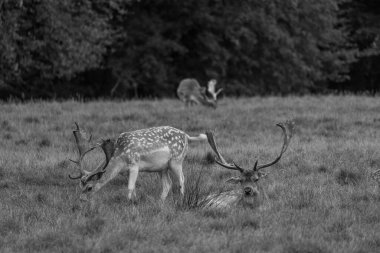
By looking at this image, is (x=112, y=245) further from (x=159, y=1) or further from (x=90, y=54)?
(x=159, y=1)

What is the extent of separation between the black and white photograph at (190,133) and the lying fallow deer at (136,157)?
0.02 meters

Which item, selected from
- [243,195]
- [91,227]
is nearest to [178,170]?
[243,195]

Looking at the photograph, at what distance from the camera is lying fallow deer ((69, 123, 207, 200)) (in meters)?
8.84

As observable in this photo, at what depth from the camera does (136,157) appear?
355 inches

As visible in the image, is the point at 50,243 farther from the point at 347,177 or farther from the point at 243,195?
the point at 347,177

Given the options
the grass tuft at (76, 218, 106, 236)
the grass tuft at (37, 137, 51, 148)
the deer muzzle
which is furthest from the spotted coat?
the grass tuft at (37, 137, 51, 148)

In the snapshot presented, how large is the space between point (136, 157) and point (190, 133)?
5611 millimetres

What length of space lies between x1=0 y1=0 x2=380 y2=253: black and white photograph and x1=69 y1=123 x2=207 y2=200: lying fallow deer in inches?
0.7

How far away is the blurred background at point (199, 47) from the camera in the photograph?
24.5 meters

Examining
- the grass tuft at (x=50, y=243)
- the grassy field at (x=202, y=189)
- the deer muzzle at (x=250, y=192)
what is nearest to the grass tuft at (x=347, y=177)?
the grassy field at (x=202, y=189)

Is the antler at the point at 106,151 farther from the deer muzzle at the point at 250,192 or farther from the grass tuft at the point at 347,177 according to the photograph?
the grass tuft at the point at 347,177

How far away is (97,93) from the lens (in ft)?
99.8

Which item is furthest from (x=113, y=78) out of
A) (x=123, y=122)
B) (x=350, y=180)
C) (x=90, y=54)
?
(x=350, y=180)

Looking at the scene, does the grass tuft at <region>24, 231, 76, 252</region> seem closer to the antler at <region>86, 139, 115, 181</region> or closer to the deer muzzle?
the antler at <region>86, 139, 115, 181</region>
